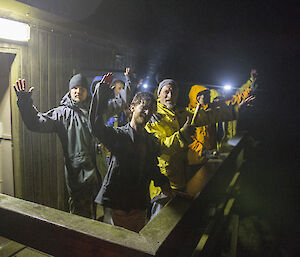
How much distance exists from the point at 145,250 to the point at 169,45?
331 inches

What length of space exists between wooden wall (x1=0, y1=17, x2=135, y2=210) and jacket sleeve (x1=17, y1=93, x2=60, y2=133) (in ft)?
2.69

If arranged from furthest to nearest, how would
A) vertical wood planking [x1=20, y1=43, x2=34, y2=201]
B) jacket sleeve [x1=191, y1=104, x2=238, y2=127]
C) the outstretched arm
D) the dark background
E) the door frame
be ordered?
the dark background → vertical wood planking [x1=20, y1=43, x2=34, y2=201] → the door frame → jacket sleeve [x1=191, y1=104, x2=238, y2=127] → the outstretched arm

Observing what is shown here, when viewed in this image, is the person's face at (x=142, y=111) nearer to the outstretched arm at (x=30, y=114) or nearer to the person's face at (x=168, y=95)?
the person's face at (x=168, y=95)

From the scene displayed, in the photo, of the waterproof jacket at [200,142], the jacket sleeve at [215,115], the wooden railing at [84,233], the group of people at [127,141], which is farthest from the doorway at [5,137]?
the waterproof jacket at [200,142]

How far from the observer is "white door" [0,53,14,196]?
4.04 metres

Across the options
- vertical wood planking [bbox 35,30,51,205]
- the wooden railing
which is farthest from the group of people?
the wooden railing

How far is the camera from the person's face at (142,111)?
2.30 metres

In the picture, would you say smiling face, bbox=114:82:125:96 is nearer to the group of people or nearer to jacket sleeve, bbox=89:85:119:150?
the group of people

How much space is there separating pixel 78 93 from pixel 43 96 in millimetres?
895

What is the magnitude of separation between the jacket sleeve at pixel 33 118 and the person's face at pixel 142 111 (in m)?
1.39

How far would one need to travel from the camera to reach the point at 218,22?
1218 centimetres

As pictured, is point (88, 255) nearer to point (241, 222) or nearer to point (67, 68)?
point (67, 68)

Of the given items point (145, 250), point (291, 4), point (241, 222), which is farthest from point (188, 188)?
point (291, 4)

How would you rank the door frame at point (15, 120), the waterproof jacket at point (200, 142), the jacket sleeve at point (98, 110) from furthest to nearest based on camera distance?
A: the waterproof jacket at point (200, 142) → the door frame at point (15, 120) → the jacket sleeve at point (98, 110)
